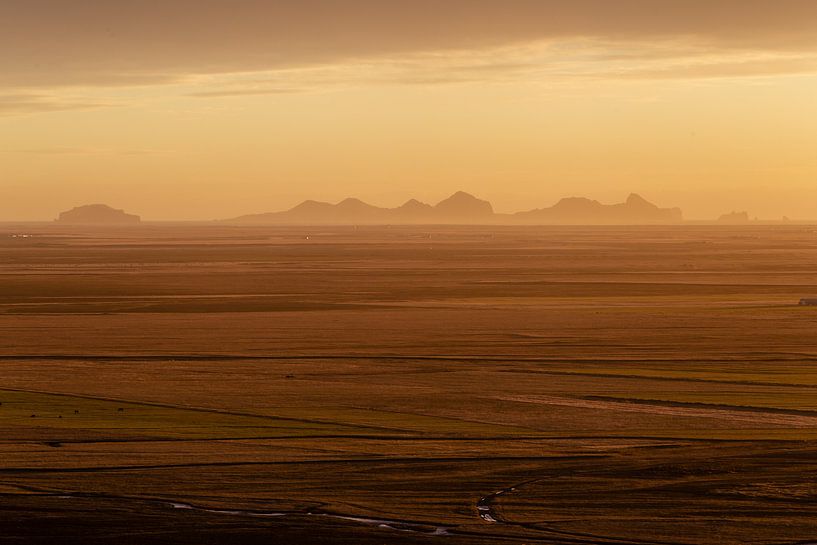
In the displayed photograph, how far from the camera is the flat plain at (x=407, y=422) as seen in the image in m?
38.2

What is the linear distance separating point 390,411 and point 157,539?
22.2 m

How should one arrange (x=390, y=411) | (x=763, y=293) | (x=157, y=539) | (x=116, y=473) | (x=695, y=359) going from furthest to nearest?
(x=763, y=293) < (x=695, y=359) < (x=390, y=411) < (x=116, y=473) < (x=157, y=539)

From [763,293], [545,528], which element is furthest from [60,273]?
[545,528]

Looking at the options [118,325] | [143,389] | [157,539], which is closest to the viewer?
[157,539]

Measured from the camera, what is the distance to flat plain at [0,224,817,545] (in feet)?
125

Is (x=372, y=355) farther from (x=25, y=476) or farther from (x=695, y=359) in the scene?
(x=25, y=476)

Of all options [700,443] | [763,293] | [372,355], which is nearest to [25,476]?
[700,443]

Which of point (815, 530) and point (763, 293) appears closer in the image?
point (815, 530)

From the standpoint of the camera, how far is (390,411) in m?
57.0

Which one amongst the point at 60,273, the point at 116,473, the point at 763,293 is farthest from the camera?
the point at 60,273

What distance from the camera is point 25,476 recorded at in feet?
140

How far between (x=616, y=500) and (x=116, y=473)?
17.2 m

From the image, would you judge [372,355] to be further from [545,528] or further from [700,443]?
[545,528]

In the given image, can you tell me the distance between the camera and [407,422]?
54156 millimetres
